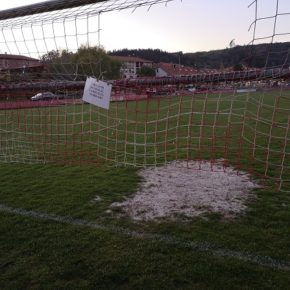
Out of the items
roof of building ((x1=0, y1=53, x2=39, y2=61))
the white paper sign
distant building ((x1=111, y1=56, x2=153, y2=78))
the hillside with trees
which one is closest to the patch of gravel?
the white paper sign

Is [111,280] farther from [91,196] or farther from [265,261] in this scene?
[91,196]

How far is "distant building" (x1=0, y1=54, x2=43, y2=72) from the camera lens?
185 inches

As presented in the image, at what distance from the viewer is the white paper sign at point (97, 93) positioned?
141 inches

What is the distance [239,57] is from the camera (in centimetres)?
304

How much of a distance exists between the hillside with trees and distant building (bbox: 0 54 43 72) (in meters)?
1.69

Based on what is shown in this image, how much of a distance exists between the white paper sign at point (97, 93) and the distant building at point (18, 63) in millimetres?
1295

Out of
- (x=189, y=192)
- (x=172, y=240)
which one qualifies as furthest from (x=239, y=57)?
(x=189, y=192)

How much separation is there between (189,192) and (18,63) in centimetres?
296

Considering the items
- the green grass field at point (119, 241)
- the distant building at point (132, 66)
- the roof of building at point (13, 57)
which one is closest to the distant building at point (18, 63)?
the roof of building at point (13, 57)

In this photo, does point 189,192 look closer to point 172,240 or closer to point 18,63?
point 172,240

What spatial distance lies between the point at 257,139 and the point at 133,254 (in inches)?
249

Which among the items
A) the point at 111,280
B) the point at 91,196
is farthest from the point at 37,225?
the point at 111,280

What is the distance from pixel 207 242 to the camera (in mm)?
3471

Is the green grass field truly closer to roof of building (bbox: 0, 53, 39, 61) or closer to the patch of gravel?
the patch of gravel
